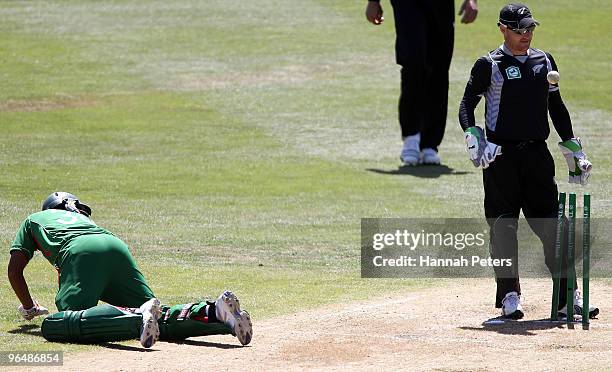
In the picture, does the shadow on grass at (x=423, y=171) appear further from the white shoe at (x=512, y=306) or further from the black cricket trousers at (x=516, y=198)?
the white shoe at (x=512, y=306)

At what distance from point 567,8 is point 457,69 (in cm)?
759

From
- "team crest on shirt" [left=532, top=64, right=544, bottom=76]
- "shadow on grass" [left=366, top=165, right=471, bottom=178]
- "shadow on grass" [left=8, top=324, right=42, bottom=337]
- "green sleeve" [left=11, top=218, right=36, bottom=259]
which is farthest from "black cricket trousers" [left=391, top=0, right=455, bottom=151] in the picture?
"shadow on grass" [left=8, top=324, right=42, bottom=337]

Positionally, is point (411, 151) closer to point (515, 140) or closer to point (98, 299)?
point (515, 140)

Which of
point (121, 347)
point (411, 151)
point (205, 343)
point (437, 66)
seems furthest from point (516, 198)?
point (437, 66)

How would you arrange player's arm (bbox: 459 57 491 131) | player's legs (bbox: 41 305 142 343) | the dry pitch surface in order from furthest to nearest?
player's arm (bbox: 459 57 491 131)
player's legs (bbox: 41 305 142 343)
the dry pitch surface

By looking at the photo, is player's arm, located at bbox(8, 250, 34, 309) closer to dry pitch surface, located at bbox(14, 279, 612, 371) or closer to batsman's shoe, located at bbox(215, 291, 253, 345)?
dry pitch surface, located at bbox(14, 279, 612, 371)

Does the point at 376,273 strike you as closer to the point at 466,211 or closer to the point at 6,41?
the point at 466,211

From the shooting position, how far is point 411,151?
19.5 m

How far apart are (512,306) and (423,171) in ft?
29.5

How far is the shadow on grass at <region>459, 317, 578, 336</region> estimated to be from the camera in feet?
32.2

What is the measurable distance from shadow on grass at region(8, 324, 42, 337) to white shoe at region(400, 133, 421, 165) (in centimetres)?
1012

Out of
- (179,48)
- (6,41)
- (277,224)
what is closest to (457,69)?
(179,48)

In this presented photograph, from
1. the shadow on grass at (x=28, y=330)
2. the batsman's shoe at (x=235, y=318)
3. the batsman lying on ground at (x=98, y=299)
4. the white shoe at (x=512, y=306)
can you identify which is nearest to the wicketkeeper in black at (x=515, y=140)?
the white shoe at (x=512, y=306)

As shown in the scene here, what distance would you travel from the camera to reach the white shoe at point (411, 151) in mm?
19531
